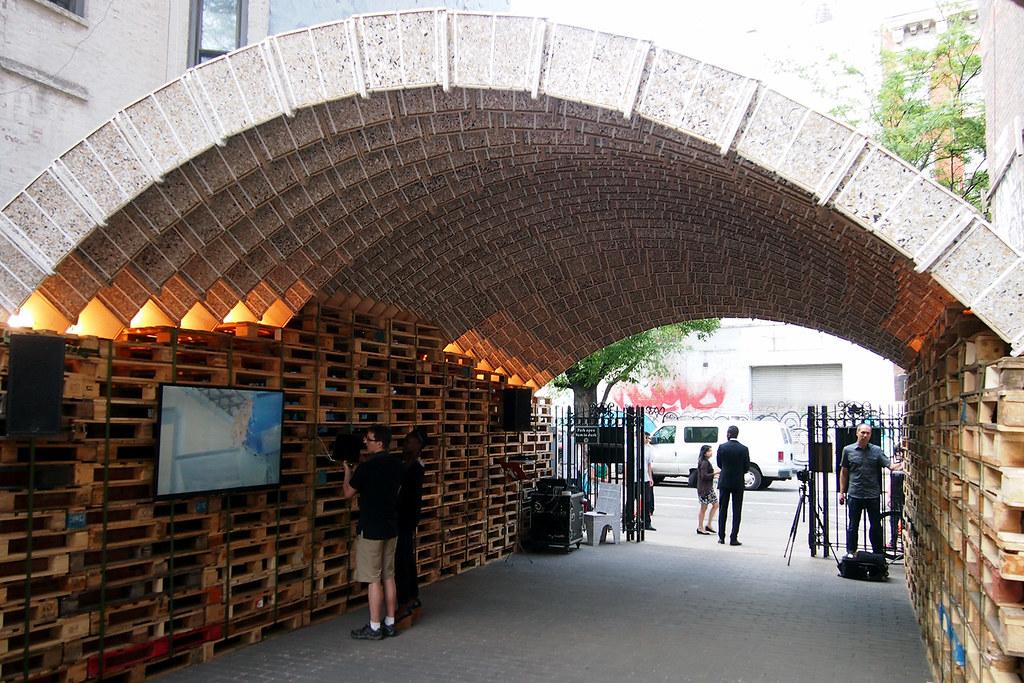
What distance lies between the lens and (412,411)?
35.1 feet

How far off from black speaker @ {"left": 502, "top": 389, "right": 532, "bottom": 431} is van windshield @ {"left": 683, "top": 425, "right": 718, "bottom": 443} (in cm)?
1597

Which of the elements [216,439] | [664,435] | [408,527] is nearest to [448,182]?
[216,439]

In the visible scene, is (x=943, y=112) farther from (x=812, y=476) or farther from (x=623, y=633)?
(x=623, y=633)


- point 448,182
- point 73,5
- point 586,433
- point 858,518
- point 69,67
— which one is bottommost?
point 858,518

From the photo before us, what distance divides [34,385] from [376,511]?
3289 millimetres

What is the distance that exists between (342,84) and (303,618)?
220 inches

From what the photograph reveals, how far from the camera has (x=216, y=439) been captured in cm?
760

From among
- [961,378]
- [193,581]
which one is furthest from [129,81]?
[961,378]

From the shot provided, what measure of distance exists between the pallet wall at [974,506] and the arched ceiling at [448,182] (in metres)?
0.48

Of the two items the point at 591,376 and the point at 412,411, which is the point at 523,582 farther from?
the point at 591,376

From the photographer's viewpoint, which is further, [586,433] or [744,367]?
[744,367]

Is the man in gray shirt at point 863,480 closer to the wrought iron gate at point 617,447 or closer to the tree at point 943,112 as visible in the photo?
the wrought iron gate at point 617,447

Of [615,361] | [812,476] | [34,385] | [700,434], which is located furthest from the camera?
[700,434]

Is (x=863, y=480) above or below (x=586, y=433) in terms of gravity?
below
